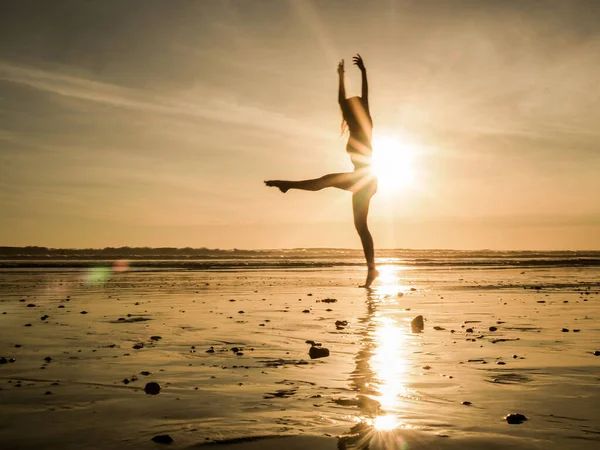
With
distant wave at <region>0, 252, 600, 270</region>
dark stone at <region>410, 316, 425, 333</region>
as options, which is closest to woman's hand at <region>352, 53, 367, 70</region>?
dark stone at <region>410, 316, 425, 333</region>

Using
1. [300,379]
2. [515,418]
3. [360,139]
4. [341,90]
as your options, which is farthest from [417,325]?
[341,90]

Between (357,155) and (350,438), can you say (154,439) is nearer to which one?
(350,438)

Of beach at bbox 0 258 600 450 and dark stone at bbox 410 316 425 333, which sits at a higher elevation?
dark stone at bbox 410 316 425 333

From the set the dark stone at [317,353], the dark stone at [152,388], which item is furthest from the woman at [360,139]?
the dark stone at [152,388]

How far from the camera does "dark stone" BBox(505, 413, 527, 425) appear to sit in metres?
4.66

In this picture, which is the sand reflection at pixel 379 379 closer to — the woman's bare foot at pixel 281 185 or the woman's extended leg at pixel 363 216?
the woman's bare foot at pixel 281 185

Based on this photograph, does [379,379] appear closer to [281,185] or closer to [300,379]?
[300,379]

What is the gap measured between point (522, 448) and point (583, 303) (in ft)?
40.2

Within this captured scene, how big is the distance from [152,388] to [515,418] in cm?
319

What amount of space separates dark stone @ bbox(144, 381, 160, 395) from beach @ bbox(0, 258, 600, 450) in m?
0.06

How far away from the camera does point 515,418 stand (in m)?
4.68

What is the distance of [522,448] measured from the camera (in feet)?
13.4

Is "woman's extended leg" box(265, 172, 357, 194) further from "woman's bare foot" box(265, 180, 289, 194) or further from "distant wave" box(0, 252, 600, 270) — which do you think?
"distant wave" box(0, 252, 600, 270)

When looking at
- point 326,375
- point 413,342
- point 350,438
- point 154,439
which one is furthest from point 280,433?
point 413,342
